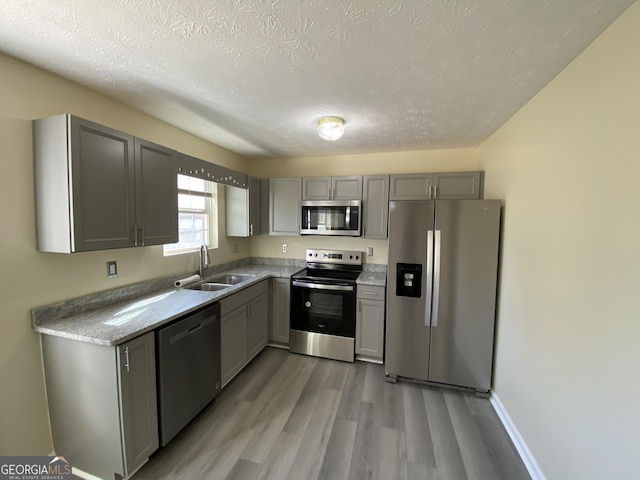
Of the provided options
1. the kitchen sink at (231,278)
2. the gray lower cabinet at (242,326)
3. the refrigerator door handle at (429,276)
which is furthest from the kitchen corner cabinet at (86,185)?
the refrigerator door handle at (429,276)

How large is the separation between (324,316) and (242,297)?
0.99 meters

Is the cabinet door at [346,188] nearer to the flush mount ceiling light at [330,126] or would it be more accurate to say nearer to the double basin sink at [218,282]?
the flush mount ceiling light at [330,126]

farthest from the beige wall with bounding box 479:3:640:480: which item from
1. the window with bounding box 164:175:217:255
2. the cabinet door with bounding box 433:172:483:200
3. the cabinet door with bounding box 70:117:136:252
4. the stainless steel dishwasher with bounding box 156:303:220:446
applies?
the window with bounding box 164:175:217:255

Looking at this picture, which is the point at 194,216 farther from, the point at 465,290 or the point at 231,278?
the point at 465,290

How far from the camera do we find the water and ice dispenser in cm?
253

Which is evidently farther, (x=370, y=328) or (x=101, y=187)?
(x=370, y=328)

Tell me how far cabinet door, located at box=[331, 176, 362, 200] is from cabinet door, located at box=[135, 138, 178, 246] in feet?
5.94

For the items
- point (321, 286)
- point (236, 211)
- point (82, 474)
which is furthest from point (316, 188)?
point (82, 474)

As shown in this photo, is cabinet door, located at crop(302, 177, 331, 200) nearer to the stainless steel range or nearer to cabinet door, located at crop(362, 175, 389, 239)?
cabinet door, located at crop(362, 175, 389, 239)

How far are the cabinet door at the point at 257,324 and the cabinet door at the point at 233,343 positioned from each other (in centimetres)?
9

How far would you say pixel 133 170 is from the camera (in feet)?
5.88

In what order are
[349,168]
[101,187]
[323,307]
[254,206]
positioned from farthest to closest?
[349,168]
[254,206]
[323,307]
[101,187]

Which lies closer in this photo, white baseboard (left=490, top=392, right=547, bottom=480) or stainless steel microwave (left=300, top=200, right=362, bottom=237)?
white baseboard (left=490, top=392, right=547, bottom=480)

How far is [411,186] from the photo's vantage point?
3.06 metres
